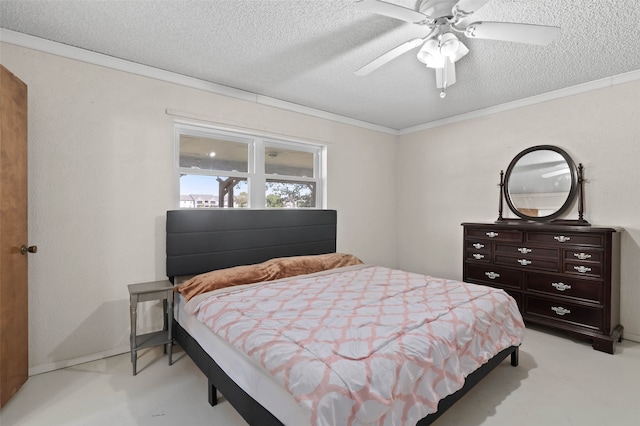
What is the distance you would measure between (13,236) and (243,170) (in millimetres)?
1974

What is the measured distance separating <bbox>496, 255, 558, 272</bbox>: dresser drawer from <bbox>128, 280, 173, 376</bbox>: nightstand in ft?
10.8

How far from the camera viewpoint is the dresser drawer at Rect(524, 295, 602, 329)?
109 inches

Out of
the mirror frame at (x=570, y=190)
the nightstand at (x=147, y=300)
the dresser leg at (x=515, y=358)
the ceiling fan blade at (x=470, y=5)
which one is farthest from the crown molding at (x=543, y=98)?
the nightstand at (x=147, y=300)

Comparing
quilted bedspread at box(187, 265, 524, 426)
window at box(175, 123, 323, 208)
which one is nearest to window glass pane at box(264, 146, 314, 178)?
window at box(175, 123, 323, 208)

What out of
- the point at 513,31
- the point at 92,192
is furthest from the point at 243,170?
the point at 513,31

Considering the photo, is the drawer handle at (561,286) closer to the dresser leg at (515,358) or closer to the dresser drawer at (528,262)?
the dresser drawer at (528,262)

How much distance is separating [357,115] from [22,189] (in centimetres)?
351

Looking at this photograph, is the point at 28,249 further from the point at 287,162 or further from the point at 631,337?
the point at 631,337

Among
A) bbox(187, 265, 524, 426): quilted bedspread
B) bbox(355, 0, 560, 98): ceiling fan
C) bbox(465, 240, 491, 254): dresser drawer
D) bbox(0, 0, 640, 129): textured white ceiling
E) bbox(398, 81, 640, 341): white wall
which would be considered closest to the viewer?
bbox(187, 265, 524, 426): quilted bedspread

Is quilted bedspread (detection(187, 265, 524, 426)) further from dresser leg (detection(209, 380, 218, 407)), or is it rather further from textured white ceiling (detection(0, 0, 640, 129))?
textured white ceiling (detection(0, 0, 640, 129))

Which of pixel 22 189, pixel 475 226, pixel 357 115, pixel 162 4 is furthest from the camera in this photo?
pixel 357 115

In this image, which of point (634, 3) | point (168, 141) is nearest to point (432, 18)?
point (634, 3)

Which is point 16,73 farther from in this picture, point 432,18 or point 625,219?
point 625,219

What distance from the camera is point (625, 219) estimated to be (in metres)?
2.97
